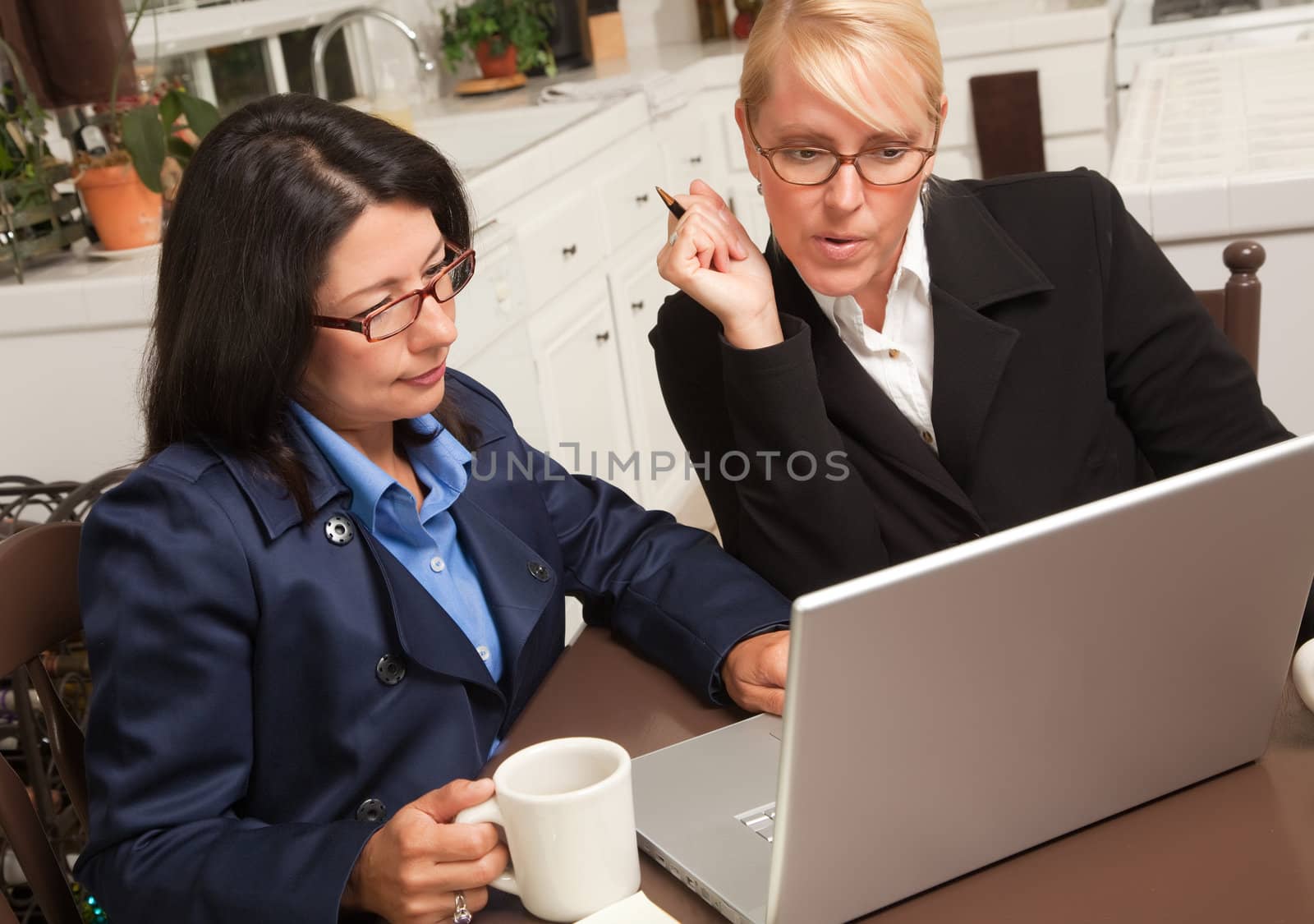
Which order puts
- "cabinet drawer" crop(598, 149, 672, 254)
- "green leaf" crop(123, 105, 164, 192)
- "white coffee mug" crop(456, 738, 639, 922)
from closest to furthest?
1. "white coffee mug" crop(456, 738, 639, 922)
2. "green leaf" crop(123, 105, 164, 192)
3. "cabinet drawer" crop(598, 149, 672, 254)

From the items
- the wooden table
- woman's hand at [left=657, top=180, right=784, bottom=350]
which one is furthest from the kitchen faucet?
the wooden table

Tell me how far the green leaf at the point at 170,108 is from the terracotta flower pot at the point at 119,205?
3.7 inches

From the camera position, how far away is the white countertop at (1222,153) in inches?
75.2

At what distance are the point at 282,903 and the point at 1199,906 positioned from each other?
0.56 meters

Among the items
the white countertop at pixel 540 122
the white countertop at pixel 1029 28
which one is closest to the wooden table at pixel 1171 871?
the white countertop at pixel 540 122

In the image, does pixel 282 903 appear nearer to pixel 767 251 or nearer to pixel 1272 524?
pixel 1272 524

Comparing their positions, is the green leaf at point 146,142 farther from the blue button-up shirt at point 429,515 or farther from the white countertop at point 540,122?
the blue button-up shirt at point 429,515

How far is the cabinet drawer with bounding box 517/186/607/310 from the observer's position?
2.65 metres

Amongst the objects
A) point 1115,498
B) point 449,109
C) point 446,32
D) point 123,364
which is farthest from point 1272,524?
point 446,32

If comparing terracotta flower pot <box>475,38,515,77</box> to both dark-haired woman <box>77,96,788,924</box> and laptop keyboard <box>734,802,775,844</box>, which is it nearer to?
dark-haired woman <box>77,96,788,924</box>

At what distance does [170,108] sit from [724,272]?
1.18m

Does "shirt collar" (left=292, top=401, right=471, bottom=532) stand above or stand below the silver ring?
above

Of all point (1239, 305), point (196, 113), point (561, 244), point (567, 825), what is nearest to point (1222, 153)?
point (1239, 305)

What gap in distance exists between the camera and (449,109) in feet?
11.7
